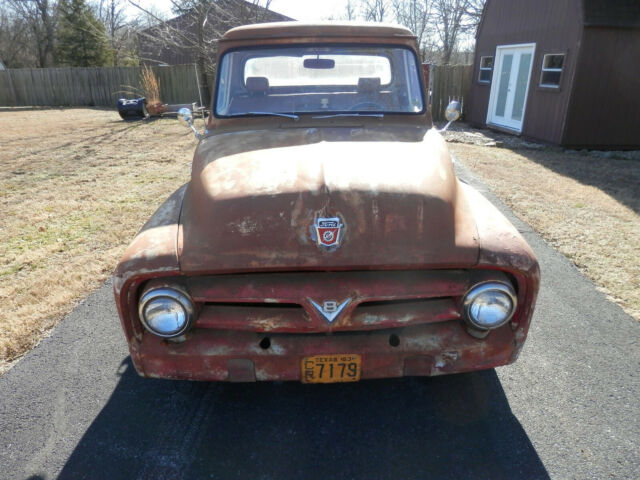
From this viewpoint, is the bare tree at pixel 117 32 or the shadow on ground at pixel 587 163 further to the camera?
the bare tree at pixel 117 32

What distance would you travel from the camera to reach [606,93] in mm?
10523

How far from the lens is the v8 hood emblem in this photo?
2.09m

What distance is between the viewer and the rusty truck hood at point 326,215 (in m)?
2.10

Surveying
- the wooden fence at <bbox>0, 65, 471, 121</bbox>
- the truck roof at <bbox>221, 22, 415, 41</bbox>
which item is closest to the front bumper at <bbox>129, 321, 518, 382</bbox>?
the truck roof at <bbox>221, 22, 415, 41</bbox>

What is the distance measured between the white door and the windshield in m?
10.5

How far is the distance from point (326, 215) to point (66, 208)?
5570 millimetres

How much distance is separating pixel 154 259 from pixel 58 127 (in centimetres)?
1526

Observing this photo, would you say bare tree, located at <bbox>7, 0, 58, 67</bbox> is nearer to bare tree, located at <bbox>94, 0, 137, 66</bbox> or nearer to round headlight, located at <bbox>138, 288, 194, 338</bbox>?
bare tree, located at <bbox>94, 0, 137, 66</bbox>

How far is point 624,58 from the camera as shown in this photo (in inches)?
405

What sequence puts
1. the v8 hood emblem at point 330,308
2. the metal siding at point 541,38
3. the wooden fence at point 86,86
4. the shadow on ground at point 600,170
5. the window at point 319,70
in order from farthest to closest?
1. the wooden fence at point 86,86
2. the metal siding at point 541,38
3. the shadow on ground at point 600,170
4. the window at point 319,70
5. the v8 hood emblem at point 330,308

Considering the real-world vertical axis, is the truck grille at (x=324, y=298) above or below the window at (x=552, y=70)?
below

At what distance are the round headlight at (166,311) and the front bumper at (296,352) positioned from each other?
14cm

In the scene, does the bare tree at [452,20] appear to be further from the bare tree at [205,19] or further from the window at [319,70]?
the window at [319,70]

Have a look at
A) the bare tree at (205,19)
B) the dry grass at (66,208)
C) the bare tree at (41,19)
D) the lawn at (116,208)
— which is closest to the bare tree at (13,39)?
the bare tree at (41,19)
